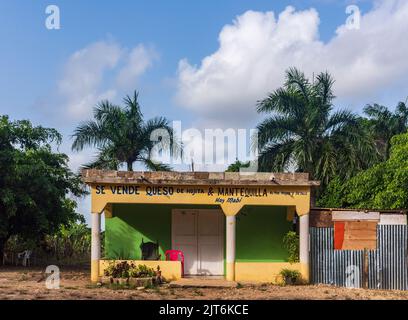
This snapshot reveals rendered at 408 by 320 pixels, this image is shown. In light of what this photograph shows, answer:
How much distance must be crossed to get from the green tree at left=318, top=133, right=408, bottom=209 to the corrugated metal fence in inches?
199

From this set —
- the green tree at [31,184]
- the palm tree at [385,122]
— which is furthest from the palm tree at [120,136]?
the palm tree at [385,122]

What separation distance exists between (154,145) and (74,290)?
32.3 ft

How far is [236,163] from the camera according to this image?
3700 cm

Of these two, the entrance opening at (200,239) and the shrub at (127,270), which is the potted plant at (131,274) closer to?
the shrub at (127,270)

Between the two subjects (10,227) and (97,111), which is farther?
(97,111)

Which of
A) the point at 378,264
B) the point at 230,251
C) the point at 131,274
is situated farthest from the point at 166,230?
the point at 378,264

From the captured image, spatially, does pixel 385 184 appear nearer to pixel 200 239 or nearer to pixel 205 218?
pixel 205 218

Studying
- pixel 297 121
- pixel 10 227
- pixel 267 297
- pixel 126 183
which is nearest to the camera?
pixel 267 297

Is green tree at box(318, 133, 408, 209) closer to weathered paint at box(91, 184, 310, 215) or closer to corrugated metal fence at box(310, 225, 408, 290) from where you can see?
corrugated metal fence at box(310, 225, 408, 290)

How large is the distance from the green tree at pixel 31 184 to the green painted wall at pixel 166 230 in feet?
14.4

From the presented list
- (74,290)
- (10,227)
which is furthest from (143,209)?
(10,227)

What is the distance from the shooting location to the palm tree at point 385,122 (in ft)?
98.7

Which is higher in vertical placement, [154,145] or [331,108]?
[331,108]
